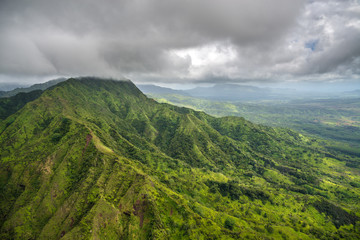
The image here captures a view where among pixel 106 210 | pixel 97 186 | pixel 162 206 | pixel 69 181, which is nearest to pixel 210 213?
pixel 162 206

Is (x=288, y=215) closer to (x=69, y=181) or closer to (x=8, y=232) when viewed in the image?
(x=69, y=181)

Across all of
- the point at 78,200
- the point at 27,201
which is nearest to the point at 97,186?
the point at 78,200

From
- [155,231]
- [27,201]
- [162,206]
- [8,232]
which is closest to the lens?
[155,231]

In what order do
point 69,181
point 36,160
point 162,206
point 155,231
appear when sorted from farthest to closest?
point 36,160 < point 69,181 < point 162,206 < point 155,231

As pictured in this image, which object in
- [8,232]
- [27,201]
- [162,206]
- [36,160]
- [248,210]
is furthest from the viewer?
[248,210]

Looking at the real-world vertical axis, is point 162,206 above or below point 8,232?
above

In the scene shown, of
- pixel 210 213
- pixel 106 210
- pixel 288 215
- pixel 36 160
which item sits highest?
pixel 36 160

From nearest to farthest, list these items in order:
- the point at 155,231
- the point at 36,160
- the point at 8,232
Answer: the point at 155,231 → the point at 8,232 → the point at 36,160

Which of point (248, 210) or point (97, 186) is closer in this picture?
point (97, 186)

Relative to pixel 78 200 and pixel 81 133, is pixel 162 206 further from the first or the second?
pixel 81 133
